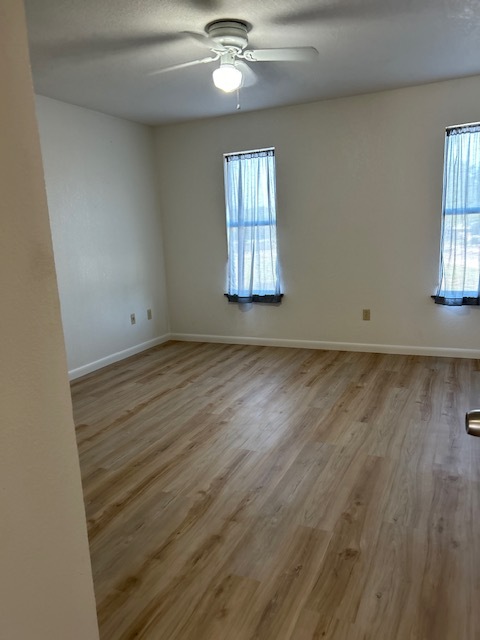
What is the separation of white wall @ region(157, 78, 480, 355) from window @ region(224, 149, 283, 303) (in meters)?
0.11

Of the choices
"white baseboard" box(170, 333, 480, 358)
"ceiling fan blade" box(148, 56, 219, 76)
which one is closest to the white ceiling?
"ceiling fan blade" box(148, 56, 219, 76)

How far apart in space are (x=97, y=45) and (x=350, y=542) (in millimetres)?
3080

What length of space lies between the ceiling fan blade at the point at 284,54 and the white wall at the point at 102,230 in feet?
6.32

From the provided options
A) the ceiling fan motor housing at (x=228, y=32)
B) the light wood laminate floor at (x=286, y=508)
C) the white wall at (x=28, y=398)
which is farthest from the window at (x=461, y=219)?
the white wall at (x=28, y=398)

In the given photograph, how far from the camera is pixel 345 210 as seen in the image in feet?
14.5

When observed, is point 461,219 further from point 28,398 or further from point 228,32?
point 28,398

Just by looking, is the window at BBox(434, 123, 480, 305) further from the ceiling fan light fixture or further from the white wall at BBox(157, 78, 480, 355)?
the ceiling fan light fixture

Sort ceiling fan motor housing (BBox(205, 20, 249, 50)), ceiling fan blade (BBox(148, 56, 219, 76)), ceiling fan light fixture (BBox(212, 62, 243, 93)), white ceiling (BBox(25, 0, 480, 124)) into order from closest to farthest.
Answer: white ceiling (BBox(25, 0, 480, 124))
ceiling fan motor housing (BBox(205, 20, 249, 50))
ceiling fan light fixture (BBox(212, 62, 243, 93))
ceiling fan blade (BBox(148, 56, 219, 76))

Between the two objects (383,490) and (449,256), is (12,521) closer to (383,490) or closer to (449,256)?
(383,490)

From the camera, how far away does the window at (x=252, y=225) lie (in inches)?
182

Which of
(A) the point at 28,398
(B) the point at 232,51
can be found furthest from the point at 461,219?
(A) the point at 28,398

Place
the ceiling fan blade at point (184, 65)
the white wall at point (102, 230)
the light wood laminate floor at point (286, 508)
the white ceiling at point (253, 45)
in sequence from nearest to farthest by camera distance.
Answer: the light wood laminate floor at point (286, 508)
the white ceiling at point (253, 45)
the ceiling fan blade at point (184, 65)
the white wall at point (102, 230)

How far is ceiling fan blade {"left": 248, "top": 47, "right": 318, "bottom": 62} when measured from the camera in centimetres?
265

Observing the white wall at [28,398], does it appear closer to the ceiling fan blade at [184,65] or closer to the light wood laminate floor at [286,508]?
the light wood laminate floor at [286,508]
